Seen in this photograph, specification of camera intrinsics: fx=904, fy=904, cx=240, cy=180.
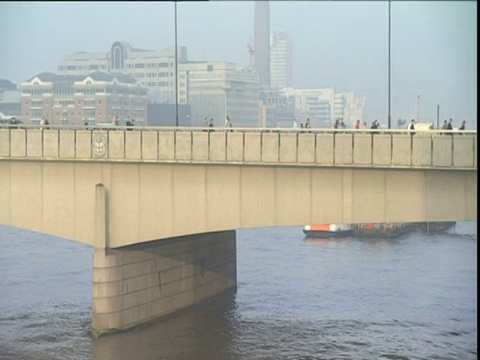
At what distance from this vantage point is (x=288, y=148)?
24.2m

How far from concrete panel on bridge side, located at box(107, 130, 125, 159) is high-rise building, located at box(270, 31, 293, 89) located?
15160cm

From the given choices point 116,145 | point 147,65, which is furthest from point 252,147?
point 147,65

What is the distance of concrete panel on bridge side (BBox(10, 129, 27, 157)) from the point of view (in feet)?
90.3

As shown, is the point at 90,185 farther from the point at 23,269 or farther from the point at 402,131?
the point at 23,269

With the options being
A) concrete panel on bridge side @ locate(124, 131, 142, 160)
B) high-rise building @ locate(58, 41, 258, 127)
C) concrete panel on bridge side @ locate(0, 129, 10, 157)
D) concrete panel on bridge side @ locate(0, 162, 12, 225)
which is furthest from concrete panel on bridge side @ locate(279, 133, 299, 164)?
high-rise building @ locate(58, 41, 258, 127)

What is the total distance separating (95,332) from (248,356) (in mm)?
4736

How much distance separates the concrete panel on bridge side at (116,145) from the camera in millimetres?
26469

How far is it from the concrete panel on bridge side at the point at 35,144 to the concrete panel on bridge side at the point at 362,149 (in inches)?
385

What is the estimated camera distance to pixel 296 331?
93.4 feet

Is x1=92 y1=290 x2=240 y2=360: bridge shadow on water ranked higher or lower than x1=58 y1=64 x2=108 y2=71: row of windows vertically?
lower

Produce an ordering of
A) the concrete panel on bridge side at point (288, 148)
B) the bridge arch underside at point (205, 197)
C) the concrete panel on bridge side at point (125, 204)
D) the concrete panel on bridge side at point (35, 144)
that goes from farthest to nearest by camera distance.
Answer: the concrete panel on bridge side at point (35, 144), the concrete panel on bridge side at point (125, 204), the concrete panel on bridge side at point (288, 148), the bridge arch underside at point (205, 197)

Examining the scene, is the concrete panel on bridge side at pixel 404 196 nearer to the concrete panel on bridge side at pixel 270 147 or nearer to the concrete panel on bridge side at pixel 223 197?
the concrete panel on bridge side at pixel 270 147

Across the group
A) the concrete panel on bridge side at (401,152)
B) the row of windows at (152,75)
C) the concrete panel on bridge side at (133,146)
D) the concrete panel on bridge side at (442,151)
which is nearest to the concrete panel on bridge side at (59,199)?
the concrete panel on bridge side at (133,146)

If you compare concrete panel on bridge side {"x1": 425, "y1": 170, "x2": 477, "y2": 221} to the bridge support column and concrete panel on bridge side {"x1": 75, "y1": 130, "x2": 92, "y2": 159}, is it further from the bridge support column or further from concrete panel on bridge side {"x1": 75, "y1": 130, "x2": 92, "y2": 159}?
concrete panel on bridge side {"x1": 75, "y1": 130, "x2": 92, "y2": 159}
